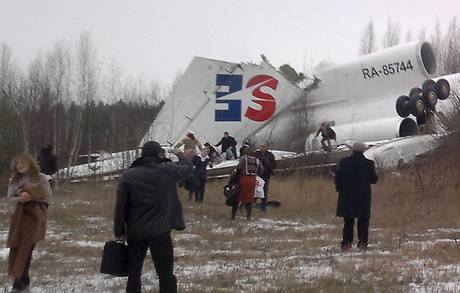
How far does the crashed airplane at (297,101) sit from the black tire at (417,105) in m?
Answer: 0.46

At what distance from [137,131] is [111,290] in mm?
27631

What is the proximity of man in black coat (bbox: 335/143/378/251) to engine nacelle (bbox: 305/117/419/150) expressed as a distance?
14296mm

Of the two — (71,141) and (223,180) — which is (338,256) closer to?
(223,180)

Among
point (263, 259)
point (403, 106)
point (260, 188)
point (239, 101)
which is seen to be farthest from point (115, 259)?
point (239, 101)

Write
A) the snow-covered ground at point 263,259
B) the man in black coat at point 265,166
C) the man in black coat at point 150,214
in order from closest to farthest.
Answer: the man in black coat at point 150,214 < the snow-covered ground at point 263,259 < the man in black coat at point 265,166

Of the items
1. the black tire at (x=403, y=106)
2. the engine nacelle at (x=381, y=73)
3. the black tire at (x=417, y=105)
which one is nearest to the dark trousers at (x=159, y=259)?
the black tire at (x=417, y=105)

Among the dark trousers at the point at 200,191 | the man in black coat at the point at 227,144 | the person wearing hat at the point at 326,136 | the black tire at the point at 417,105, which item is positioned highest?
the black tire at the point at 417,105

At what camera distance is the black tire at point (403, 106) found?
23281 mm

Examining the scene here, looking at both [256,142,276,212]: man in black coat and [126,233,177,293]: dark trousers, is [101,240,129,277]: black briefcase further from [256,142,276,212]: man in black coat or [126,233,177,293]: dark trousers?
[256,142,276,212]: man in black coat

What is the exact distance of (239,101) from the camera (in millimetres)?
26500

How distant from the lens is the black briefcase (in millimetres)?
6508

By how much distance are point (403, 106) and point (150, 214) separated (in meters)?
18.3

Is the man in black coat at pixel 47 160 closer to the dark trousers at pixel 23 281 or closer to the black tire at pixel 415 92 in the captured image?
the dark trousers at pixel 23 281

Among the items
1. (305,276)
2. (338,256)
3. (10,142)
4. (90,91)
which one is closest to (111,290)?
(305,276)
